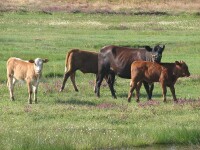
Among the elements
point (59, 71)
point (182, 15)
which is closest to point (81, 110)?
point (59, 71)

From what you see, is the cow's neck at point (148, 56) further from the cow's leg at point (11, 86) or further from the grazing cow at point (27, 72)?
the cow's leg at point (11, 86)

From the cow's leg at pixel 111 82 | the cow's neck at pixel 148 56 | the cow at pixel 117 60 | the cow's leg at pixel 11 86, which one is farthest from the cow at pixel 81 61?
the cow's leg at pixel 11 86

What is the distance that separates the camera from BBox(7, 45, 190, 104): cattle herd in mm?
20844

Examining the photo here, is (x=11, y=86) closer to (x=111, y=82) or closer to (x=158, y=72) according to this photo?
(x=111, y=82)

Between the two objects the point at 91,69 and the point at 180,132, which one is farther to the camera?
the point at 91,69

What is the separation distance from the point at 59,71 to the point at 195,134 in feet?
40.6

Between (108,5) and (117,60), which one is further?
(108,5)

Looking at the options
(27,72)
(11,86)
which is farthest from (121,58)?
(11,86)

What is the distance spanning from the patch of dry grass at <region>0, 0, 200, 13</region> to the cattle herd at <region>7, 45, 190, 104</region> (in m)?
43.6

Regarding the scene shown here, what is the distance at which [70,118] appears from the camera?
1800 cm

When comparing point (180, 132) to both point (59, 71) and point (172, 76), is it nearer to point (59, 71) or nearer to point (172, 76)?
point (172, 76)

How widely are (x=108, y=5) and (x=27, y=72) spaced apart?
5502cm

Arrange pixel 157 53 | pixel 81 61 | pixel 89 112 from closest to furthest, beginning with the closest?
pixel 89 112 < pixel 157 53 < pixel 81 61

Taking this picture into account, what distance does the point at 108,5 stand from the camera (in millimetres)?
75375
